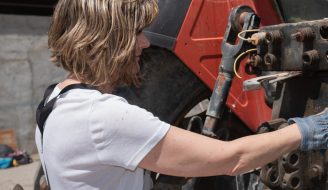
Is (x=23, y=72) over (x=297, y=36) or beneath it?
beneath

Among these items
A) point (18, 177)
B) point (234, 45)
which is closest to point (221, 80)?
point (234, 45)

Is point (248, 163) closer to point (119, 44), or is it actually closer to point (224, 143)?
point (224, 143)

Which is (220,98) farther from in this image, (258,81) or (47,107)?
(47,107)

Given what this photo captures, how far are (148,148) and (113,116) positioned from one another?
0.14m

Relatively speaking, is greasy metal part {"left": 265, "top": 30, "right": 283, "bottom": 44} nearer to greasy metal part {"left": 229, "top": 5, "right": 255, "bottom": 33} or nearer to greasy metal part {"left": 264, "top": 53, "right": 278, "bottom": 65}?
greasy metal part {"left": 264, "top": 53, "right": 278, "bottom": 65}

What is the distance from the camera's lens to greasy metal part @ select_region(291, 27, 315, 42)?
1.12m

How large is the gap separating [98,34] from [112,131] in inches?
13.2

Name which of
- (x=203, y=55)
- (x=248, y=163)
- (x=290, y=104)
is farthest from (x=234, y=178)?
(x=248, y=163)

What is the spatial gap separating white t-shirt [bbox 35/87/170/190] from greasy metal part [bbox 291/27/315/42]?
673 mm

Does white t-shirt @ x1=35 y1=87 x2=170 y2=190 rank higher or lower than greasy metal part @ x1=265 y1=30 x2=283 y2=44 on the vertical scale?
lower

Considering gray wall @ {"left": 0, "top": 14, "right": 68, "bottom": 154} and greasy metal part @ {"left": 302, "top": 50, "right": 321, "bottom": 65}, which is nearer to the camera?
greasy metal part @ {"left": 302, "top": 50, "right": 321, "bottom": 65}

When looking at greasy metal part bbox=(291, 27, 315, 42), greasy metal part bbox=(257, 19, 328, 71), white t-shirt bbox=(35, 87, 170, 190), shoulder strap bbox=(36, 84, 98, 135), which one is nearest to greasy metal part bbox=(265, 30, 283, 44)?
greasy metal part bbox=(257, 19, 328, 71)

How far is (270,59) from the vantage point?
4.27ft

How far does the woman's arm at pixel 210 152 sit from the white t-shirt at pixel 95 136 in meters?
0.04
